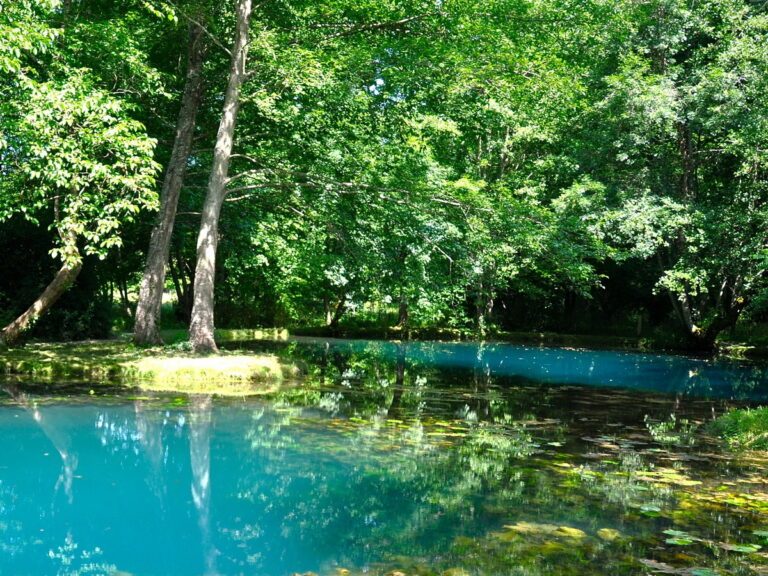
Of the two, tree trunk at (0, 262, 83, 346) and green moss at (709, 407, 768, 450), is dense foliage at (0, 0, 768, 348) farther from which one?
green moss at (709, 407, 768, 450)

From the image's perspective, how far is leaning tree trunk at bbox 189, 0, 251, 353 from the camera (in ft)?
46.0

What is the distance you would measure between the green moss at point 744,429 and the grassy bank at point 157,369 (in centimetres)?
764

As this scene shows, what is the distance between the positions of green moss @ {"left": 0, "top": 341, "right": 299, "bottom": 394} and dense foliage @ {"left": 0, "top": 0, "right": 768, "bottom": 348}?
2030 mm

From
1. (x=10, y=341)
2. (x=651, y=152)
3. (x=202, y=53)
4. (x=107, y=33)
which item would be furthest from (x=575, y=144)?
(x=10, y=341)

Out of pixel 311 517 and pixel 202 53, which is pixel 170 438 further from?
pixel 202 53

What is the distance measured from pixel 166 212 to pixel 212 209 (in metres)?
1.58

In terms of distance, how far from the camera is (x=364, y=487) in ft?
20.4

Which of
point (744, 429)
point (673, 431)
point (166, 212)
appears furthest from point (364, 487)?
point (166, 212)

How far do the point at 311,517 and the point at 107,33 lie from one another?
34.1 ft

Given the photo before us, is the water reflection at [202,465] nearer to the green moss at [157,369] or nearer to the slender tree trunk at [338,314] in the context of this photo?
the green moss at [157,369]

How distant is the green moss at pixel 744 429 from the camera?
8.80 m

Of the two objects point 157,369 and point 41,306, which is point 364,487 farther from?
point 41,306

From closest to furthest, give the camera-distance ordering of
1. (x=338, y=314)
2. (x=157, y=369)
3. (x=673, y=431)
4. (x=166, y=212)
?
(x=673, y=431) → (x=157, y=369) → (x=166, y=212) → (x=338, y=314)

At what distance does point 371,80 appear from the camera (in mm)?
15188
